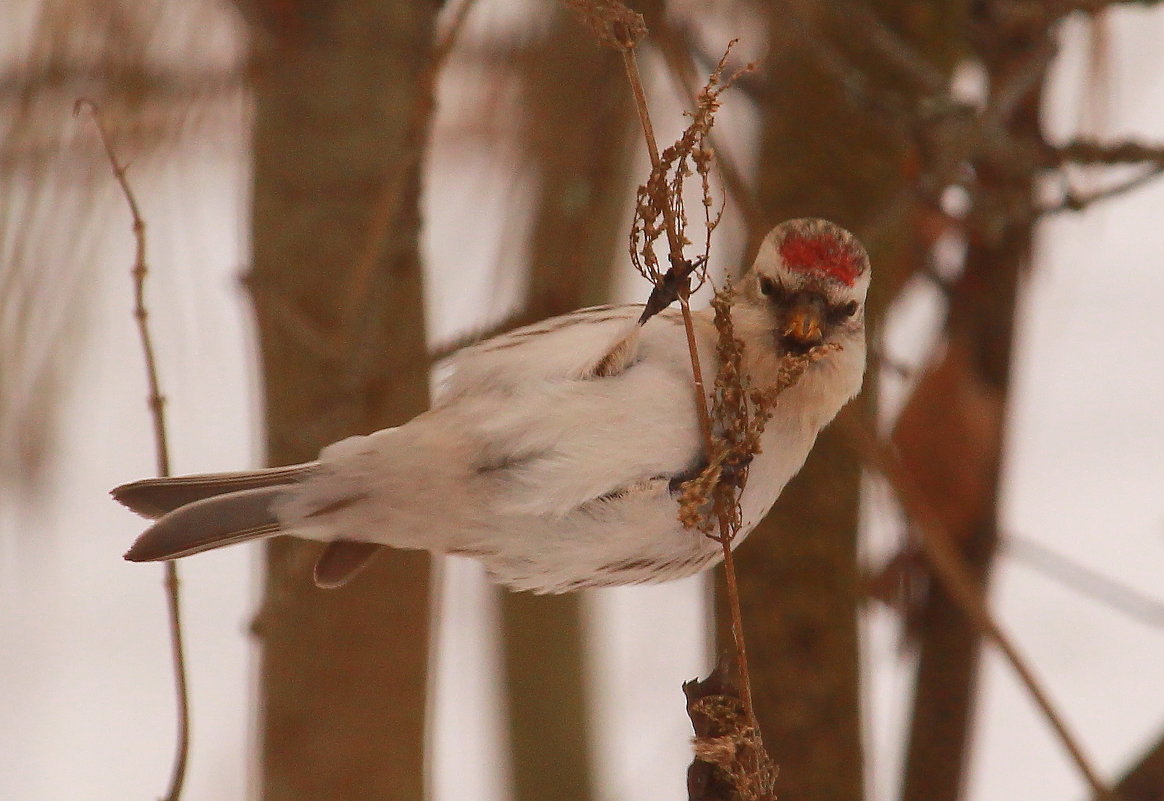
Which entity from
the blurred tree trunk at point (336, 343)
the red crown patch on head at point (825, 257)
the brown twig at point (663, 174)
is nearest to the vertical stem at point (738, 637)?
the brown twig at point (663, 174)

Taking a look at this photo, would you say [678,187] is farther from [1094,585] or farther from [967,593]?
[1094,585]

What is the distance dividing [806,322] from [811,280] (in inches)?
2.9

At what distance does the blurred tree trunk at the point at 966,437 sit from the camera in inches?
104

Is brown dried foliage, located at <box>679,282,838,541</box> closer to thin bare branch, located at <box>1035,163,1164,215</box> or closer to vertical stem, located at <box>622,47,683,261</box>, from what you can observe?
vertical stem, located at <box>622,47,683,261</box>

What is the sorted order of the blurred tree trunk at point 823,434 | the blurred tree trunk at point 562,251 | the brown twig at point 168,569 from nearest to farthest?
the brown twig at point 168,569 < the blurred tree trunk at point 562,251 < the blurred tree trunk at point 823,434

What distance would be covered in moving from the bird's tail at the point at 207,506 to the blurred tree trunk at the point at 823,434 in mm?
753

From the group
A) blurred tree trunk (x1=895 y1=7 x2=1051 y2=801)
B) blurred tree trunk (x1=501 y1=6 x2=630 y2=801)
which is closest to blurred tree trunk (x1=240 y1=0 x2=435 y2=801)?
blurred tree trunk (x1=501 y1=6 x2=630 y2=801)

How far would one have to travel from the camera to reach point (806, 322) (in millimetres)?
1889

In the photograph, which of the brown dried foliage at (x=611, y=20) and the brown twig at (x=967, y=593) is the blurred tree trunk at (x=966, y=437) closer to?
the brown twig at (x=967, y=593)

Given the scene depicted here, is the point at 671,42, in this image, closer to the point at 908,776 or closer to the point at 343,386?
the point at 343,386

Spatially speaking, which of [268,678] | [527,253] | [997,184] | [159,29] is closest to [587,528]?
[268,678]

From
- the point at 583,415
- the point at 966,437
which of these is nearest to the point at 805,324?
the point at 583,415

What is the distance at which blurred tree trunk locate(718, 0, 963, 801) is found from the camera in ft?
7.70

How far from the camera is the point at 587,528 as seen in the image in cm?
178
